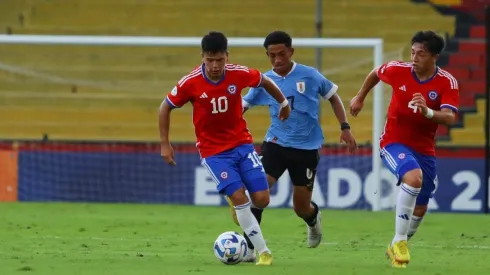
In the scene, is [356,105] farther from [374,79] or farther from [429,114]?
[429,114]

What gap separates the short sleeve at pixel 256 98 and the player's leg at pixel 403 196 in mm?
1571

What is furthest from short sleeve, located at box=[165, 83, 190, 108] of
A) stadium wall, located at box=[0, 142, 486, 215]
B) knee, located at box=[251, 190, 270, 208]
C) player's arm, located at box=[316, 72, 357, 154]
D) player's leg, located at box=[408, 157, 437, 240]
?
stadium wall, located at box=[0, 142, 486, 215]

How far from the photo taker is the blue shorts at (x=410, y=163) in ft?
31.0

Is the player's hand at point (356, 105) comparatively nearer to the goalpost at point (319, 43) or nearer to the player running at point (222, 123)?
the player running at point (222, 123)

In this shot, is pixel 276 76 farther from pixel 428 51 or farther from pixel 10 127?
pixel 10 127

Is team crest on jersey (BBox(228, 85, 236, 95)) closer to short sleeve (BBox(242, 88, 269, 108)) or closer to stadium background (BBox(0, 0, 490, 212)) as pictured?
short sleeve (BBox(242, 88, 269, 108))

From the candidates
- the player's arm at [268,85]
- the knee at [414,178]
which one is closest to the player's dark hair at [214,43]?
the player's arm at [268,85]

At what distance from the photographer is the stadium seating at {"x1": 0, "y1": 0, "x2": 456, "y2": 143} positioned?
61.9 ft

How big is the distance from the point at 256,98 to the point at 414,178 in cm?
203

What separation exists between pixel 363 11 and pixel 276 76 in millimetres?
11890

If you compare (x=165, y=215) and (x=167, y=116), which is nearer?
(x=167, y=116)

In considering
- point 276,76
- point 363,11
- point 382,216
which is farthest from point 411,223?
point 363,11

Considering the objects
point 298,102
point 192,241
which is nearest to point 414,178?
point 298,102

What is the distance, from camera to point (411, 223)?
10.3 meters
